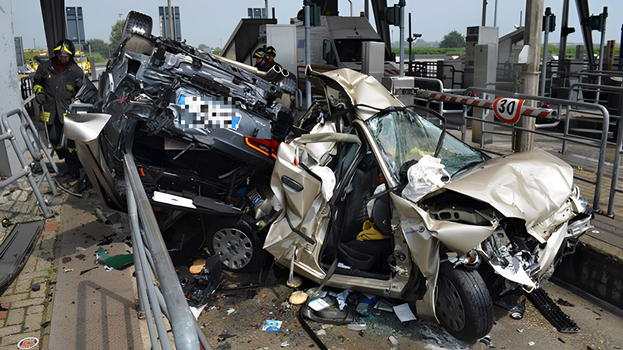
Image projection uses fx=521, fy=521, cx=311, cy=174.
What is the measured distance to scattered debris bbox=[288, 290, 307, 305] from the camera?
482 centimetres

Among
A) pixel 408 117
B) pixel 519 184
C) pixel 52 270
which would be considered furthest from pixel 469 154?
pixel 52 270

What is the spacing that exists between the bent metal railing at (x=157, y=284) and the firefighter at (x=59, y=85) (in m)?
5.74

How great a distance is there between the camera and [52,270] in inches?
213

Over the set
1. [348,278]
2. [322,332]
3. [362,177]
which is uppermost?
[362,177]

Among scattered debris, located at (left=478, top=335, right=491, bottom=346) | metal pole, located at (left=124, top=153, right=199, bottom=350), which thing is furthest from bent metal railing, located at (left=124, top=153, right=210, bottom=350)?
scattered debris, located at (left=478, top=335, right=491, bottom=346)

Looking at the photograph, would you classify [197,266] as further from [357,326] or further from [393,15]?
[393,15]

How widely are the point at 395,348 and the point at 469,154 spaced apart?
6.63ft

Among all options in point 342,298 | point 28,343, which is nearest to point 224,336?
point 342,298

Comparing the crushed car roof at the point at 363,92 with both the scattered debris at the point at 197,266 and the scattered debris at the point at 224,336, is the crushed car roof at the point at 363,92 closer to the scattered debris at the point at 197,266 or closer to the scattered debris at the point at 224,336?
the scattered debris at the point at 224,336

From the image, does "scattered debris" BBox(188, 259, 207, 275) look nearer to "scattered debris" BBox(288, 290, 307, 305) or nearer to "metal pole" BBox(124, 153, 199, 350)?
"scattered debris" BBox(288, 290, 307, 305)

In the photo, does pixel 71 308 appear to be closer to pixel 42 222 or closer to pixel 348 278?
pixel 348 278

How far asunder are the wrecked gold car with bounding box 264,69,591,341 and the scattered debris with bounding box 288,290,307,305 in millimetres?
285

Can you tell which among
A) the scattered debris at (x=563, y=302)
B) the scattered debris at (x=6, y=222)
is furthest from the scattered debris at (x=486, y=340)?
the scattered debris at (x=6, y=222)

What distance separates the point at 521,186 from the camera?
4.04 m
